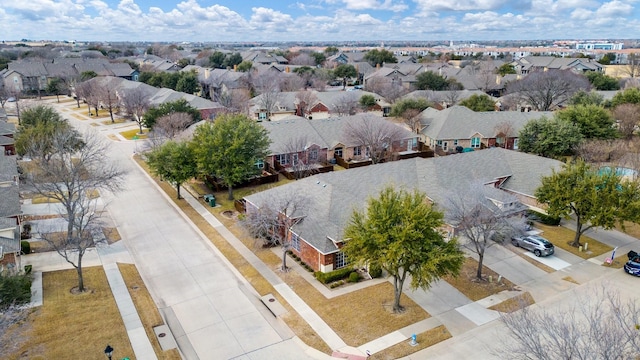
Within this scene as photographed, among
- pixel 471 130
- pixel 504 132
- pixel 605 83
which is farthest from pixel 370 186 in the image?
pixel 605 83

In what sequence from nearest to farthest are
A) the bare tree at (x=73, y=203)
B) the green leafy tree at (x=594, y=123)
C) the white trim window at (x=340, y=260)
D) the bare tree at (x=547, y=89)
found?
the bare tree at (x=73, y=203), the white trim window at (x=340, y=260), the green leafy tree at (x=594, y=123), the bare tree at (x=547, y=89)

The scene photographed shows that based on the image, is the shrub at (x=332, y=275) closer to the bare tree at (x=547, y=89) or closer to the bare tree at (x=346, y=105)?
the bare tree at (x=346, y=105)

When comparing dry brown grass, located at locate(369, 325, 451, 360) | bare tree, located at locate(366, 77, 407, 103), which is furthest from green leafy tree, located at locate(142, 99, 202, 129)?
dry brown grass, located at locate(369, 325, 451, 360)

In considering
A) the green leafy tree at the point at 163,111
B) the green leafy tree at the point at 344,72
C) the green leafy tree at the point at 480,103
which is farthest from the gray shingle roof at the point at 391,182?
the green leafy tree at the point at 344,72

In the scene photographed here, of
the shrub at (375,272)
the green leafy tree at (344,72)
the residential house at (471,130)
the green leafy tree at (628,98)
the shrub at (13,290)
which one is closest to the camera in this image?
the shrub at (13,290)

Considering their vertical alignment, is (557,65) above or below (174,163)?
above

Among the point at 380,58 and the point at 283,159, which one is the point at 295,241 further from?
the point at 380,58
